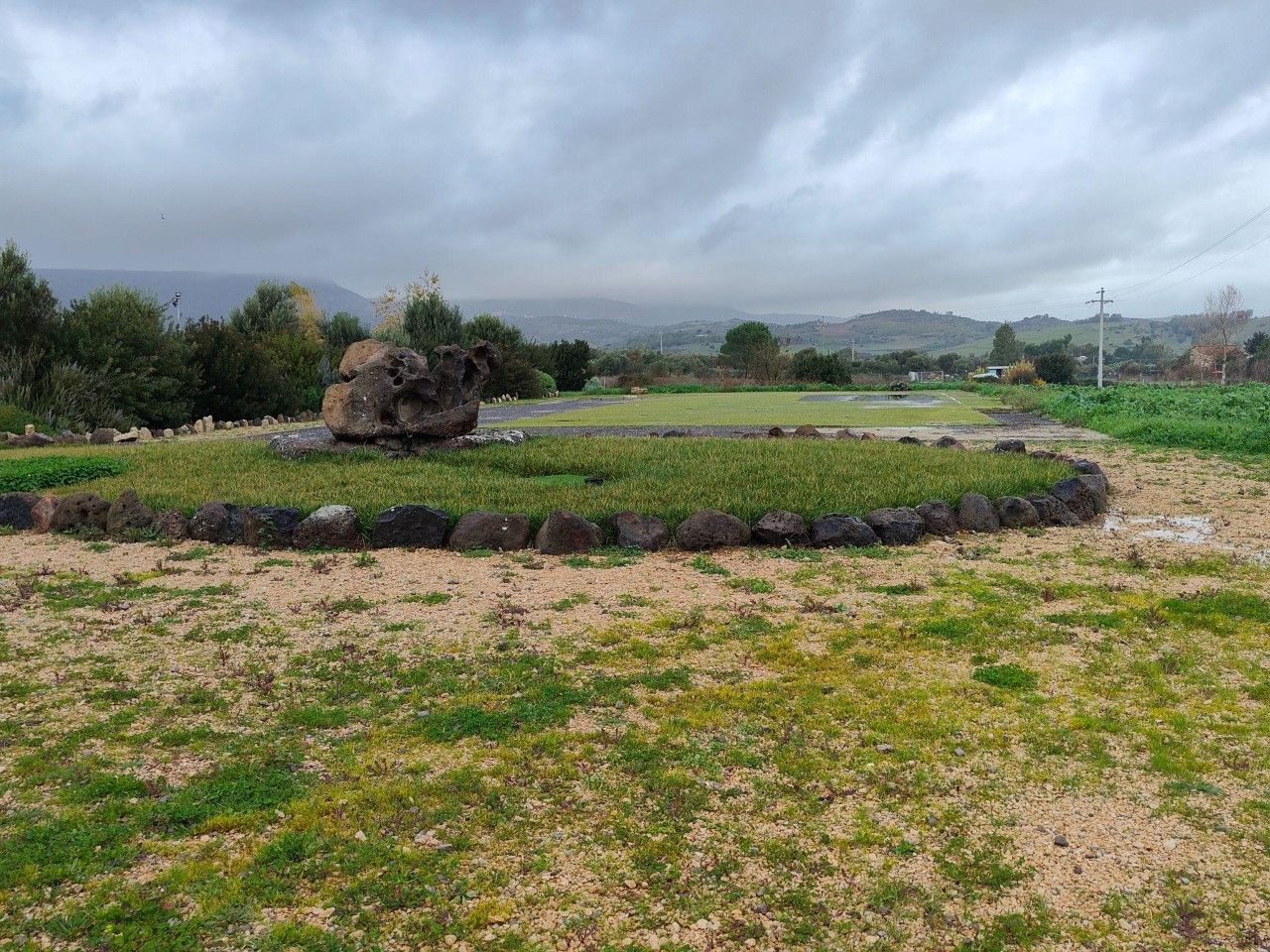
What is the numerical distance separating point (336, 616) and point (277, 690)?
1.31 meters

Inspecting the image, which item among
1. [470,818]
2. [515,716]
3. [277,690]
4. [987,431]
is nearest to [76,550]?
[277,690]

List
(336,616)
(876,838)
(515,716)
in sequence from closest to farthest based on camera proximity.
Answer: (876,838) → (515,716) → (336,616)

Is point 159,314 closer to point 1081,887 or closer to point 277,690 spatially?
point 277,690

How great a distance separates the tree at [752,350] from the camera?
5276 centimetres

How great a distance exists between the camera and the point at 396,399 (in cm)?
1273

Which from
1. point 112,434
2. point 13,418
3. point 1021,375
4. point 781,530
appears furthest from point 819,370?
point 781,530

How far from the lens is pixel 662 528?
7883 millimetres

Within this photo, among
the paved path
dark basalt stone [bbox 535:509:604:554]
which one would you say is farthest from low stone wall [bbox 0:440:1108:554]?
the paved path

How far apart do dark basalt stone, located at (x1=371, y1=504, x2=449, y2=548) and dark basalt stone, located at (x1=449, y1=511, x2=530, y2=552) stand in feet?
0.47

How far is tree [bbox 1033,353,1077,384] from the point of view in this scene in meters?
58.5

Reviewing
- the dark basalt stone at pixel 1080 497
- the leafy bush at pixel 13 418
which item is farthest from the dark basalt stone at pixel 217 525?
the leafy bush at pixel 13 418

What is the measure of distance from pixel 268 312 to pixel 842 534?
31.9 m

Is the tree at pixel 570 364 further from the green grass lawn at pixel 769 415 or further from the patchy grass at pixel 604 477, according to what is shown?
the patchy grass at pixel 604 477

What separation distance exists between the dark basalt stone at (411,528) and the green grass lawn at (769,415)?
13956 mm
